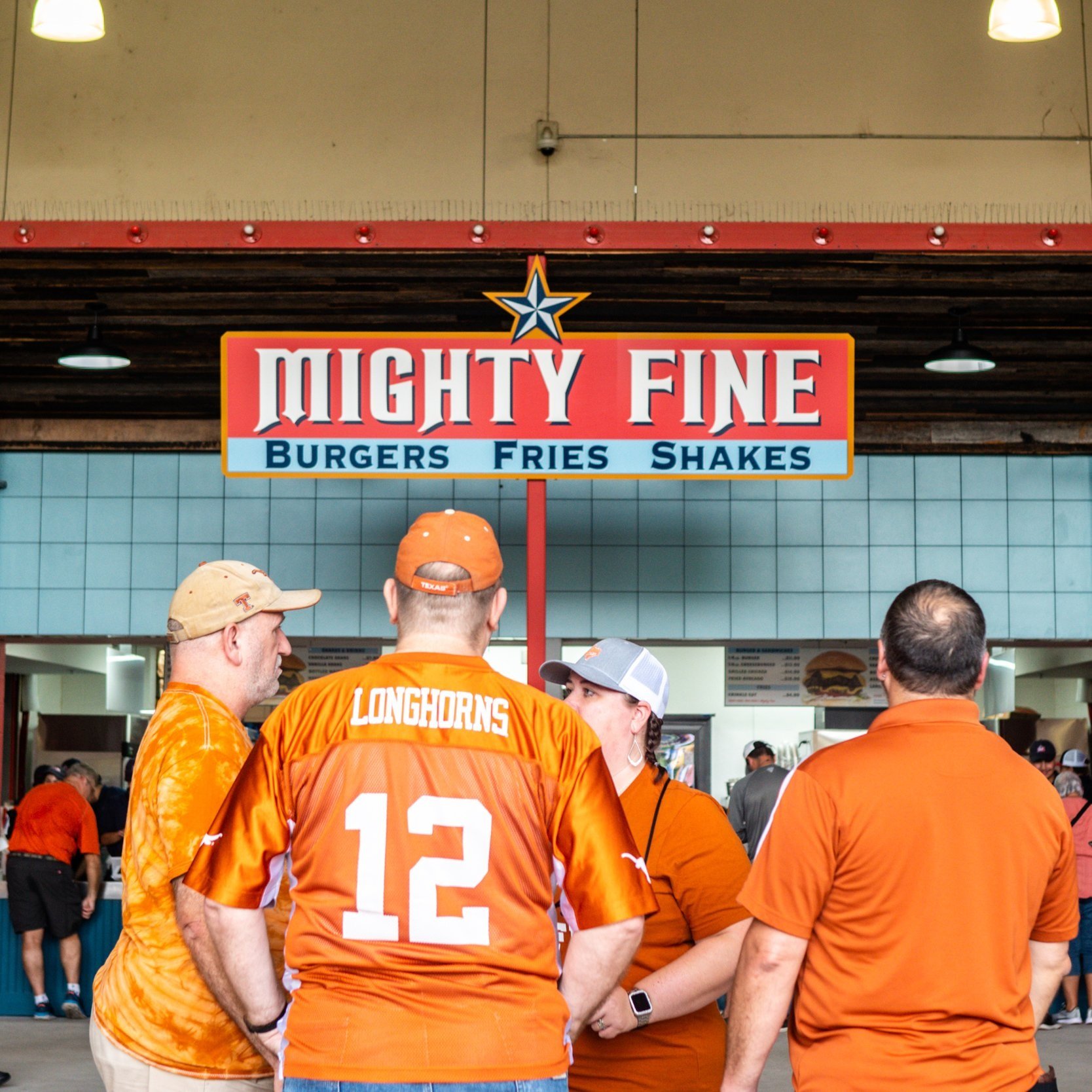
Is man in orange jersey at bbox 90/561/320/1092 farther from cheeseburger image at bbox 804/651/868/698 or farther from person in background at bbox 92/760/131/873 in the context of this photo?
cheeseburger image at bbox 804/651/868/698

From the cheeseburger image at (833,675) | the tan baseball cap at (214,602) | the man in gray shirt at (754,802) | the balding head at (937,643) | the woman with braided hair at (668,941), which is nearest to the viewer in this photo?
the balding head at (937,643)

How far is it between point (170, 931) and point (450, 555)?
3.16 feet

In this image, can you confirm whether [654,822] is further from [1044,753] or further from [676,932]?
[1044,753]

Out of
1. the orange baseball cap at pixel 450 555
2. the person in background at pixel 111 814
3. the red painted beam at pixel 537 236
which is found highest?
the red painted beam at pixel 537 236

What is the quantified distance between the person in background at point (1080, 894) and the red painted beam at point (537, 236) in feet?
11.7

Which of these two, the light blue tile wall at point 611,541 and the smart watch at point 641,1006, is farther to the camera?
the light blue tile wall at point 611,541

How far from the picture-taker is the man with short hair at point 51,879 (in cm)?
878

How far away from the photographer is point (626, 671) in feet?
10.3

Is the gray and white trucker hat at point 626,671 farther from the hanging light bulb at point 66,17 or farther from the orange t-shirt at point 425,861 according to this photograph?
the hanging light bulb at point 66,17

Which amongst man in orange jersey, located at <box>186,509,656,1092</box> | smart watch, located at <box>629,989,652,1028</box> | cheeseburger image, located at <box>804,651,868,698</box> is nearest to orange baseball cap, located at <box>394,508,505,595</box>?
man in orange jersey, located at <box>186,509,656,1092</box>

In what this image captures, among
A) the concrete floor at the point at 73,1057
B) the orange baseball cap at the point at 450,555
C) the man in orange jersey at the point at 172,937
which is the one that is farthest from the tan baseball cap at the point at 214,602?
the concrete floor at the point at 73,1057

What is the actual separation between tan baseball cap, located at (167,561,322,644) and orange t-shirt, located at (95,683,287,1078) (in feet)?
0.66

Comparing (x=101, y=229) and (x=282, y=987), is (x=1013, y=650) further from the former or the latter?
(x=282, y=987)

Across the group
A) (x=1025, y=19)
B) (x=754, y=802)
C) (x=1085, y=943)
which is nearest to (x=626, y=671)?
(x=1025, y=19)
